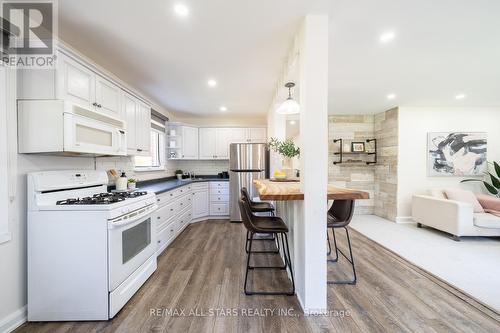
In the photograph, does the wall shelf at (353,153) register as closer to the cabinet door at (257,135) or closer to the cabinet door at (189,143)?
→ the cabinet door at (257,135)

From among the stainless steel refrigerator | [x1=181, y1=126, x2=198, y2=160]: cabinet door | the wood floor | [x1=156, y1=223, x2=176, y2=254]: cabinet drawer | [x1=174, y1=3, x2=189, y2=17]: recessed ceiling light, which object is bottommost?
the wood floor

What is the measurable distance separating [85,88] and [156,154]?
96.2 inches

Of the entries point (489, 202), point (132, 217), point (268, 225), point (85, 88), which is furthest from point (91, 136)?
point (489, 202)

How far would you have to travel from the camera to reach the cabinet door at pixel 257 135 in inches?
196

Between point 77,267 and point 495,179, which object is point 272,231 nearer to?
point 77,267

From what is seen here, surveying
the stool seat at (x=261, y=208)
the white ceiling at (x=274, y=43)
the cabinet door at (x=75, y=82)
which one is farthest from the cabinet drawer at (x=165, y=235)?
the white ceiling at (x=274, y=43)

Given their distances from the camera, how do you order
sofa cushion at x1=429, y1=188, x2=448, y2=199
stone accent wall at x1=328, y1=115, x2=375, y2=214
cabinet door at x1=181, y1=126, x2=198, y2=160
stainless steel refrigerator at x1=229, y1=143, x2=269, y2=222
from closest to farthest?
1. sofa cushion at x1=429, y1=188, x2=448, y2=199
2. stainless steel refrigerator at x1=229, y1=143, x2=269, y2=222
3. cabinet door at x1=181, y1=126, x2=198, y2=160
4. stone accent wall at x1=328, y1=115, x2=375, y2=214

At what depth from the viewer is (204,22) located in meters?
1.75

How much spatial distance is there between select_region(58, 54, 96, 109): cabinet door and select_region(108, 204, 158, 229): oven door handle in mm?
1110

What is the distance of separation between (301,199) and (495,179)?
4.93m

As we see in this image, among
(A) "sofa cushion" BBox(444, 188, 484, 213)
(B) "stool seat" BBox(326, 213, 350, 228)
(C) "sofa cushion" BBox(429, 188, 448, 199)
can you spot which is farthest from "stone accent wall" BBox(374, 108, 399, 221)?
(B) "stool seat" BBox(326, 213, 350, 228)

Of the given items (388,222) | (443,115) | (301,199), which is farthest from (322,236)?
(443,115)

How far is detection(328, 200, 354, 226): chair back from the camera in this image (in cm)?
209

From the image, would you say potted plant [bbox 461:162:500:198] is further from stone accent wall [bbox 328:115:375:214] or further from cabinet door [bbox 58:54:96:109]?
cabinet door [bbox 58:54:96:109]
